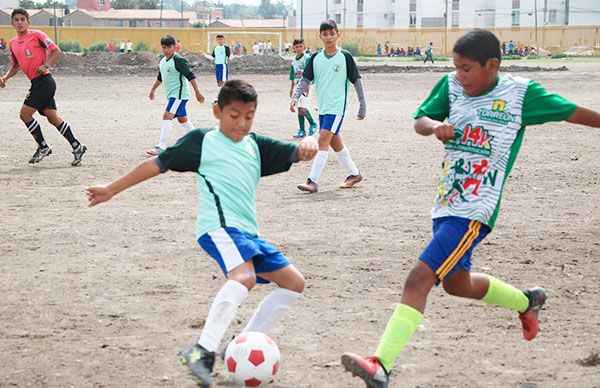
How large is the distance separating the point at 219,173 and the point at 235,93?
46 centimetres

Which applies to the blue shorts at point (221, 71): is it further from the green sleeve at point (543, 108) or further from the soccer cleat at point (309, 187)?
the green sleeve at point (543, 108)

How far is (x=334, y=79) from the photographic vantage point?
39.6 feet

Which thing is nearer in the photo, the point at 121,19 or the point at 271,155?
the point at 271,155

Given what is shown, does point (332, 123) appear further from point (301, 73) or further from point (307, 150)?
point (301, 73)

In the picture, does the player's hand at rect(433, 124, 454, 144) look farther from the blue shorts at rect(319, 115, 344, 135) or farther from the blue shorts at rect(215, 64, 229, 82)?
the blue shorts at rect(215, 64, 229, 82)

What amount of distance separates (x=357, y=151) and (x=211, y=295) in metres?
9.00

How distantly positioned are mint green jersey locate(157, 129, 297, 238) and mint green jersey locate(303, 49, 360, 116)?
6825mm

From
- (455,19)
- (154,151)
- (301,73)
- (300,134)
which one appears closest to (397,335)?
(154,151)

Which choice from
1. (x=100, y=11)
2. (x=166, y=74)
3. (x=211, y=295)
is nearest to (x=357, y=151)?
(x=166, y=74)

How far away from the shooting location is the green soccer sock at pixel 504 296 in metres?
5.45

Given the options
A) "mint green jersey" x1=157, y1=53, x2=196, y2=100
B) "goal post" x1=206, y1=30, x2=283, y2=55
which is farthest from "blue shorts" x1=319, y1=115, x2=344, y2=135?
"goal post" x1=206, y1=30, x2=283, y2=55

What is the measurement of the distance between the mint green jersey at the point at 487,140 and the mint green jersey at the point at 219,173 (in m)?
1.07

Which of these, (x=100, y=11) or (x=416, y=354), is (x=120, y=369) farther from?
(x=100, y=11)

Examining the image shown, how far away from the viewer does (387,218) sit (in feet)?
32.4
